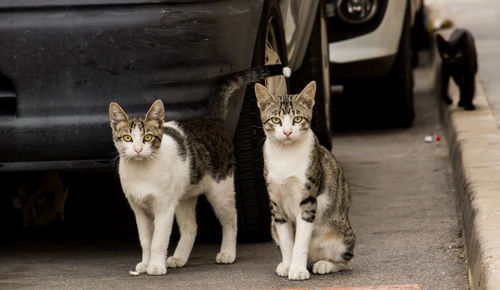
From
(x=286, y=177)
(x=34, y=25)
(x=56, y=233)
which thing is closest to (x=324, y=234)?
(x=286, y=177)

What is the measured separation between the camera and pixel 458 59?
8.98m

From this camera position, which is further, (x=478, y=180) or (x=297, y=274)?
(x=478, y=180)

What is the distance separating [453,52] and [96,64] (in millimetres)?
5432

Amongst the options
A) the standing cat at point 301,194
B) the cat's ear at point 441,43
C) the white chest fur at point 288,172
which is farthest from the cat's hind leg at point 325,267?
the cat's ear at point 441,43

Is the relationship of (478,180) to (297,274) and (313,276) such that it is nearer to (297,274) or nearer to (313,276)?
(313,276)

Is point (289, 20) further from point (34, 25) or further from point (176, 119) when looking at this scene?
point (34, 25)

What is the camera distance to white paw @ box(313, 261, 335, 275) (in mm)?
4414

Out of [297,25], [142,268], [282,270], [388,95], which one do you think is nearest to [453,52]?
[388,95]

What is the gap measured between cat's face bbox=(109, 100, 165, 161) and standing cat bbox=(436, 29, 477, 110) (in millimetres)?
4801

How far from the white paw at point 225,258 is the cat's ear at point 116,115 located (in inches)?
35.3

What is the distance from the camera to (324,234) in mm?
4469

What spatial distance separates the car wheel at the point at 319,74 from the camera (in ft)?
20.6

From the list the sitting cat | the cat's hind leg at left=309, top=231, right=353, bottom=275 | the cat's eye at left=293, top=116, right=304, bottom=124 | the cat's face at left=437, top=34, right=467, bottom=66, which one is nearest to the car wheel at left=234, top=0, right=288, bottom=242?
the cat's eye at left=293, top=116, right=304, bottom=124

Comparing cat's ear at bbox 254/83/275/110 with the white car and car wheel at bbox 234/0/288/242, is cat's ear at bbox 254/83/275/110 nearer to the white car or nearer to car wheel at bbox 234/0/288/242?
car wheel at bbox 234/0/288/242
